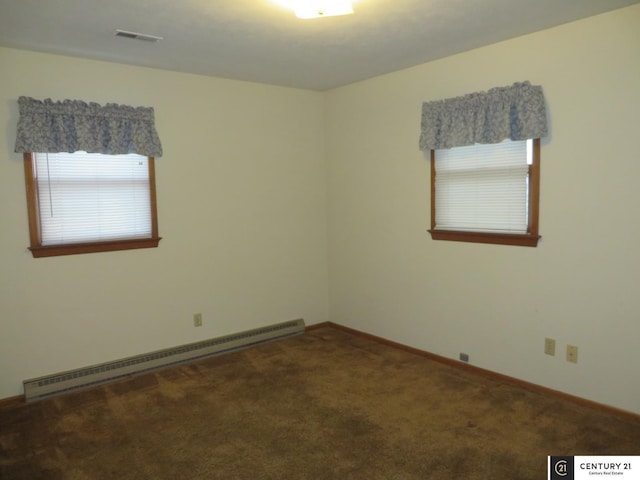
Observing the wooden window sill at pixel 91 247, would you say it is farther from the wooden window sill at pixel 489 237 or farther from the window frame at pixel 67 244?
the wooden window sill at pixel 489 237

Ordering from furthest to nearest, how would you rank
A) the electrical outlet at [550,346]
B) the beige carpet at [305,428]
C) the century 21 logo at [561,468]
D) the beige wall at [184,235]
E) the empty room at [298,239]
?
the beige wall at [184,235], the electrical outlet at [550,346], the empty room at [298,239], the beige carpet at [305,428], the century 21 logo at [561,468]

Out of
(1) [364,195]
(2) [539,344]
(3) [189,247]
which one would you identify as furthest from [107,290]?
(2) [539,344]

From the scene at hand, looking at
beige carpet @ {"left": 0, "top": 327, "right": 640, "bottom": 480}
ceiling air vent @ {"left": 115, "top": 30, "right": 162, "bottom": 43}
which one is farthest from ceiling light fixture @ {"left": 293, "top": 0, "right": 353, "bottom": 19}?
beige carpet @ {"left": 0, "top": 327, "right": 640, "bottom": 480}

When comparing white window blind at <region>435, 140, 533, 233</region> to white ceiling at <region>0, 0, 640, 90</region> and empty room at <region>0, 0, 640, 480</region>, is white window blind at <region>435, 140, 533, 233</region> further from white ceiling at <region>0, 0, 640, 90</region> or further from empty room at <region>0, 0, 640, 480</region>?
white ceiling at <region>0, 0, 640, 90</region>

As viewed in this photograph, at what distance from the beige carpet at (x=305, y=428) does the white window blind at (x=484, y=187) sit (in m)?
1.26

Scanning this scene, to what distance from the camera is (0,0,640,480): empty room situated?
2744 mm

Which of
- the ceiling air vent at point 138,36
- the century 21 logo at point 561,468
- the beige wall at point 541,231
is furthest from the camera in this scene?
the ceiling air vent at point 138,36

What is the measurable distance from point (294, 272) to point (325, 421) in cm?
210

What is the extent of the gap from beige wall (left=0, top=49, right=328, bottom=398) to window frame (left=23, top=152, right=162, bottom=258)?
0.06m

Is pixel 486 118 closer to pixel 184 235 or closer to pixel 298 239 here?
pixel 298 239

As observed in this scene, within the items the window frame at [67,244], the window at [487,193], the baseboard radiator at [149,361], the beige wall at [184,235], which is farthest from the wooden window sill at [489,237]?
the window frame at [67,244]

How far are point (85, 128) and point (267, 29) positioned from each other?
163cm

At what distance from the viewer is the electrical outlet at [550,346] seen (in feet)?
10.7

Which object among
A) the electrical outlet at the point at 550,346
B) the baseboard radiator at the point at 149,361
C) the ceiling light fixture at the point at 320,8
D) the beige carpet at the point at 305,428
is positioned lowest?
the beige carpet at the point at 305,428
